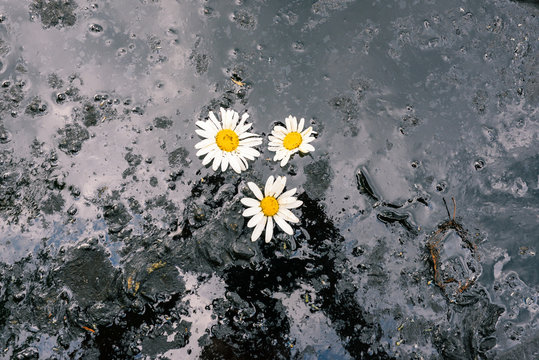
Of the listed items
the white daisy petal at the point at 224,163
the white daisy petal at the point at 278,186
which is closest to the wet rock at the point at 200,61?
the white daisy petal at the point at 224,163

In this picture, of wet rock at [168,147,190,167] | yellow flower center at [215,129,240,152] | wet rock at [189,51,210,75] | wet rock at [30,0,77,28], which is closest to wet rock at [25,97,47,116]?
wet rock at [30,0,77,28]

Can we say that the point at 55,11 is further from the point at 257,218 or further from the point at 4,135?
the point at 257,218

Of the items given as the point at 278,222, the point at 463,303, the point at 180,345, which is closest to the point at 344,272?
the point at 278,222

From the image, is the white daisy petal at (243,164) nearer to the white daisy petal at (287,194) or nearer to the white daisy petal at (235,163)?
the white daisy petal at (235,163)

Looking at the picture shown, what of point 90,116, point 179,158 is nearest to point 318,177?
point 179,158

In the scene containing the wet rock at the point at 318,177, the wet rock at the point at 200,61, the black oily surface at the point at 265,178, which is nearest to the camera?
the black oily surface at the point at 265,178

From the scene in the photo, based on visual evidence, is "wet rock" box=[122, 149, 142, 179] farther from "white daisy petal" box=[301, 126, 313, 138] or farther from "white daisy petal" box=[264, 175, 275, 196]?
"white daisy petal" box=[301, 126, 313, 138]
